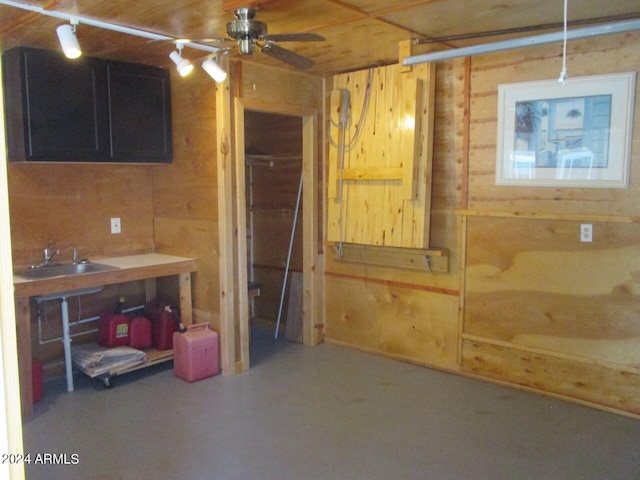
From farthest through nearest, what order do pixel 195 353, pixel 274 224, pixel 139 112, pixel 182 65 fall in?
pixel 274 224
pixel 139 112
pixel 195 353
pixel 182 65

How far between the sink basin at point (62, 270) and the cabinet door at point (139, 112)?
83 cm

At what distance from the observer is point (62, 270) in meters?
3.98

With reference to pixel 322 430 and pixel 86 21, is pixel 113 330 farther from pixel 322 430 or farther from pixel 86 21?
pixel 86 21

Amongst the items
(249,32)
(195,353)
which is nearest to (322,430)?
(195,353)

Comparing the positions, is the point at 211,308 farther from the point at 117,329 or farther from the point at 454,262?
the point at 454,262

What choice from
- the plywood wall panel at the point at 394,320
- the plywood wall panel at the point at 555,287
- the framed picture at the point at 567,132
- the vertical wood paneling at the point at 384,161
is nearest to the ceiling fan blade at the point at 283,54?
the vertical wood paneling at the point at 384,161

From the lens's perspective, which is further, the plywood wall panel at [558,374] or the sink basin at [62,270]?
the sink basin at [62,270]

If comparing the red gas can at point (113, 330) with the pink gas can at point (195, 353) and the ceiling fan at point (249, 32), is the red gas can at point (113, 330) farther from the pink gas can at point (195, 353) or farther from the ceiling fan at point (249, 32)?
the ceiling fan at point (249, 32)

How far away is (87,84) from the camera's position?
148 inches

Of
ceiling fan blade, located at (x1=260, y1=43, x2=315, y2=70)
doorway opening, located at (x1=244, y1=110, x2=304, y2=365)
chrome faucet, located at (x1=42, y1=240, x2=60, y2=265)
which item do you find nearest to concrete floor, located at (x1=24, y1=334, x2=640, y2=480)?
chrome faucet, located at (x1=42, y1=240, x2=60, y2=265)

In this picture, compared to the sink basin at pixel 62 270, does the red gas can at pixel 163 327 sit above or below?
below

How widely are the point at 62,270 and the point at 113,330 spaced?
582 millimetres

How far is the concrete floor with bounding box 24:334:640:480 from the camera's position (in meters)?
2.77

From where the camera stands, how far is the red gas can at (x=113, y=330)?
4.08 metres
